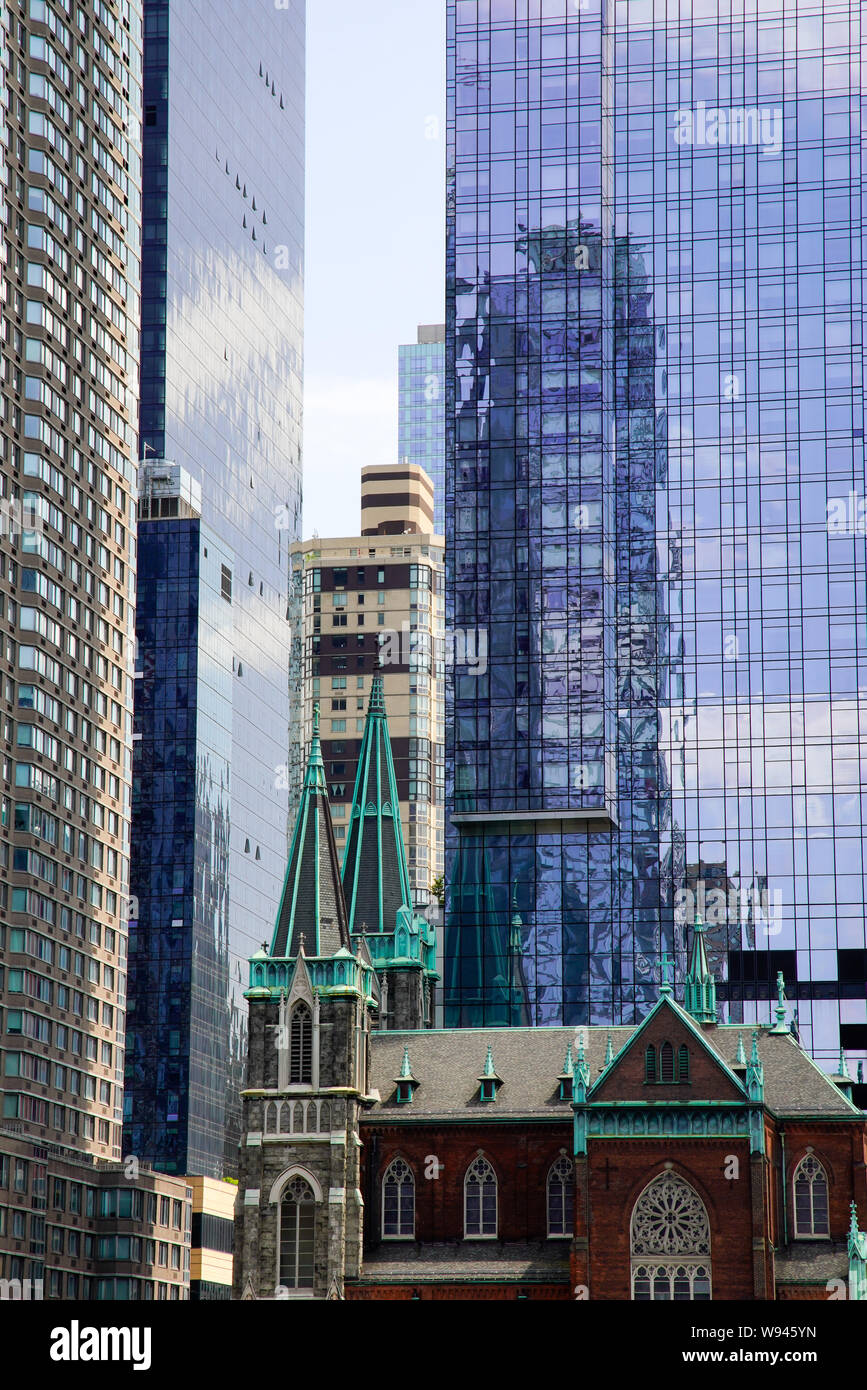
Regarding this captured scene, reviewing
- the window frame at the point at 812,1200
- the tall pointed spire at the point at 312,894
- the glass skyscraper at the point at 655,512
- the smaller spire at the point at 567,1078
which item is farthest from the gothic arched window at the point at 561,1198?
the glass skyscraper at the point at 655,512

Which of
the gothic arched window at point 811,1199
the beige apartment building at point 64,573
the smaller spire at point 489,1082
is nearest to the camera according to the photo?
the gothic arched window at point 811,1199

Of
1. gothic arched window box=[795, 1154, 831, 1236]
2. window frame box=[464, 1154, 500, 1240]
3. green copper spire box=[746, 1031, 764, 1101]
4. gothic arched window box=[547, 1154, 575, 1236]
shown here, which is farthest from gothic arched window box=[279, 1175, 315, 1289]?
gothic arched window box=[795, 1154, 831, 1236]

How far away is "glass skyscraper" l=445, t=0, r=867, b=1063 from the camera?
137 meters

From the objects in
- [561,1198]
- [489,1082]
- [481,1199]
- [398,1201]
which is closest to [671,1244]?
[561,1198]

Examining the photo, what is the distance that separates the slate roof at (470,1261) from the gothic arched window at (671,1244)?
426 centimetres

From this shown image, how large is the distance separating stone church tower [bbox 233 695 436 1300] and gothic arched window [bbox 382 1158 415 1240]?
6.93 ft

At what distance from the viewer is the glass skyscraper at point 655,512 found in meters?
137

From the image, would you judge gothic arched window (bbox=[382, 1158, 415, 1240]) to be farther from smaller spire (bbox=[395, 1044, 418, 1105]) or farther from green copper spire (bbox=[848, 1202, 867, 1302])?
green copper spire (bbox=[848, 1202, 867, 1302])

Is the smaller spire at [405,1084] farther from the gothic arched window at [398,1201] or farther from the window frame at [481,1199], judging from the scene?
the window frame at [481,1199]

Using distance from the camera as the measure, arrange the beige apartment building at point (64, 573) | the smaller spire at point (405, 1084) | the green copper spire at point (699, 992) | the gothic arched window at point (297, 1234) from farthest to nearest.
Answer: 1. the beige apartment building at point (64, 573)
2. the green copper spire at point (699, 992)
3. the smaller spire at point (405, 1084)
4. the gothic arched window at point (297, 1234)
